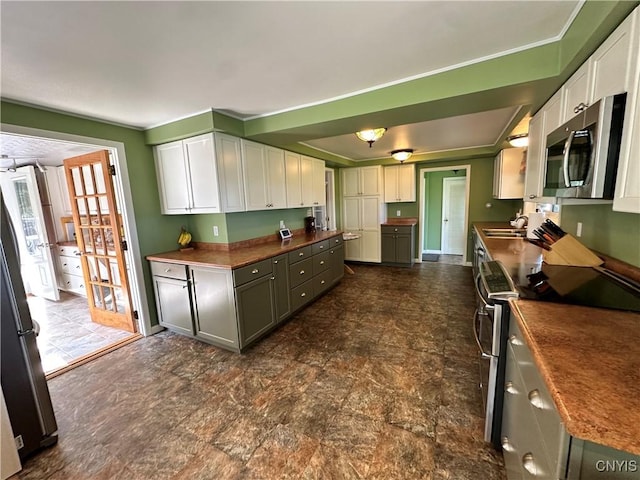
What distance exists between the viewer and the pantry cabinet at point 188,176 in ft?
9.16

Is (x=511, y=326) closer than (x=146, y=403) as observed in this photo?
Yes

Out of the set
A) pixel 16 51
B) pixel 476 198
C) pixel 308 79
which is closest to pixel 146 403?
pixel 16 51

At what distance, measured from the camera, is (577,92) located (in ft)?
5.16

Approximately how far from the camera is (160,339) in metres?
2.98

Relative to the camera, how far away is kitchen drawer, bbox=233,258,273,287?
2500 millimetres

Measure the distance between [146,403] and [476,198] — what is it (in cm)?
605

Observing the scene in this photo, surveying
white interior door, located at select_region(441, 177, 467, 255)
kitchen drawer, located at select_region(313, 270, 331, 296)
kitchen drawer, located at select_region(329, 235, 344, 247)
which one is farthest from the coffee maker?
white interior door, located at select_region(441, 177, 467, 255)

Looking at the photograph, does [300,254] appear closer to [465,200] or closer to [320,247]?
[320,247]

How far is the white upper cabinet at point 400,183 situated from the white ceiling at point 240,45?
12.1 feet

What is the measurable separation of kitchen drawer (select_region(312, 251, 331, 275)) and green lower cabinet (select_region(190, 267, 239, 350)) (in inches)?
59.2

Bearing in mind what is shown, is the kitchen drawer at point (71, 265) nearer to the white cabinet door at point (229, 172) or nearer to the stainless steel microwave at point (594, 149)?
the white cabinet door at point (229, 172)

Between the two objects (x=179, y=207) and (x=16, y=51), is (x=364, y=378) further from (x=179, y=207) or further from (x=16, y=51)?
(x=16, y=51)

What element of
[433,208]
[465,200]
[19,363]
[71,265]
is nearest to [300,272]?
[19,363]

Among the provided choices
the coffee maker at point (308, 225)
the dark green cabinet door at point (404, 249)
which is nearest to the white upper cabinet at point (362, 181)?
the dark green cabinet door at point (404, 249)
